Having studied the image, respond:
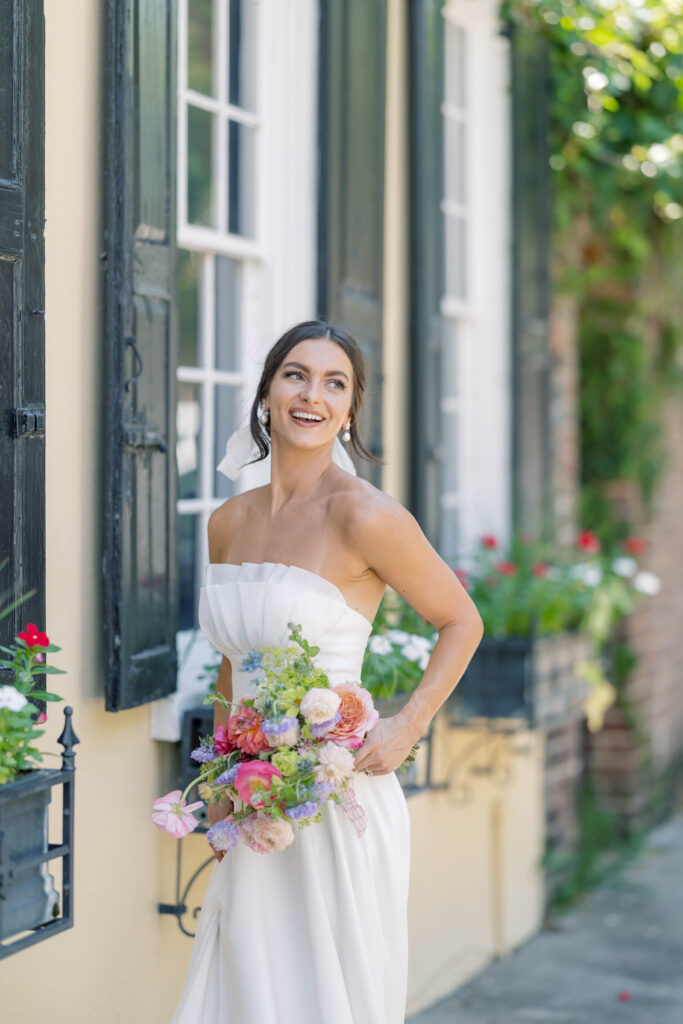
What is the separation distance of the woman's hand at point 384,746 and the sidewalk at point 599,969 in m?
2.46

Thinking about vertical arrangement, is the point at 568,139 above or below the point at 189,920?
above

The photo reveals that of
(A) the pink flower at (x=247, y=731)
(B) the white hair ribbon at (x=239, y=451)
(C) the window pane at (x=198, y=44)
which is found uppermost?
(C) the window pane at (x=198, y=44)

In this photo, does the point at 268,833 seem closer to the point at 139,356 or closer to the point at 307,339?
the point at 307,339

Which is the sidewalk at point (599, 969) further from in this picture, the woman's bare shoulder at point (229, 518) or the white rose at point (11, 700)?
the white rose at point (11, 700)

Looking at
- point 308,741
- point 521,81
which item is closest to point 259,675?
point 308,741

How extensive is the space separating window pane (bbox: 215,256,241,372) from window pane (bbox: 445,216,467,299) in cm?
159

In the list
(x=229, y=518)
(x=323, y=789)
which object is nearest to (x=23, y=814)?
(x=323, y=789)

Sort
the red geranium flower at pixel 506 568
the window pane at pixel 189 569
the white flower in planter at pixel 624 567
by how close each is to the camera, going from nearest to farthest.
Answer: the window pane at pixel 189 569
the red geranium flower at pixel 506 568
the white flower in planter at pixel 624 567

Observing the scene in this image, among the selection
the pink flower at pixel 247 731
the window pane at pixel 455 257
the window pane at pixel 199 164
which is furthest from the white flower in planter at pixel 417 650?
the window pane at pixel 455 257

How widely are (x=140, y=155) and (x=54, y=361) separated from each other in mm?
599

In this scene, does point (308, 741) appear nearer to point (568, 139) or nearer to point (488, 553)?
point (488, 553)

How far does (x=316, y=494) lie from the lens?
9.78 ft

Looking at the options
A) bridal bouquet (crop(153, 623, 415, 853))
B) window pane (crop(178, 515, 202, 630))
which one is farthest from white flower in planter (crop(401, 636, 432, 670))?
bridal bouquet (crop(153, 623, 415, 853))

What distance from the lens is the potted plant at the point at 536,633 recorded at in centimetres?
530
